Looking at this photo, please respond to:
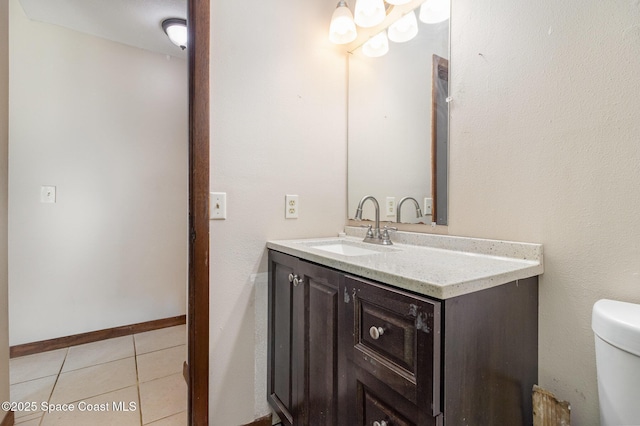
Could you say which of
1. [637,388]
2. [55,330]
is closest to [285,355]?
[637,388]

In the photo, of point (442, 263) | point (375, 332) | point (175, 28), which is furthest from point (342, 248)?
point (175, 28)

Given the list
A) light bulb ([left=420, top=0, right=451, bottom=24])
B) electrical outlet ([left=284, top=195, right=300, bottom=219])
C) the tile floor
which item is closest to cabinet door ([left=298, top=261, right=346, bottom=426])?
electrical outlet ([left=284, top=195, right=300, bottom=219])

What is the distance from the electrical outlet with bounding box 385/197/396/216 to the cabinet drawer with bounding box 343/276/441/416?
707mm

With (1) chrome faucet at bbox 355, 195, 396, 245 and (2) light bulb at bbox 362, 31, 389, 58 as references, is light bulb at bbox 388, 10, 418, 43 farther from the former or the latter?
(1) chrome faucet at bbox 355, 195, 396, 245

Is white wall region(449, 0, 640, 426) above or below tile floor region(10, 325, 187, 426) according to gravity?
above

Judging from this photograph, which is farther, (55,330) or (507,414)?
(55,330)

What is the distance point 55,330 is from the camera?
2.19 m

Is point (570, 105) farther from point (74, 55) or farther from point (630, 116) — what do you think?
point (74, 55)

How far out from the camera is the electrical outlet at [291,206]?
59.6 inches

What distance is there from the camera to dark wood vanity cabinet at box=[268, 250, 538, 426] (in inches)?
26.5

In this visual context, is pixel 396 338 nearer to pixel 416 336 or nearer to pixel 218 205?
pixel 416 336

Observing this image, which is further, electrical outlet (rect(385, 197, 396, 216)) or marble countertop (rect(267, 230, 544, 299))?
electrical outlet (rect(385, 197, 396, 216))

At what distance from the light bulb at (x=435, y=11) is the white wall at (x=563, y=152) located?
3.5 inches

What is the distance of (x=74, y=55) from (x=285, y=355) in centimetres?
259
